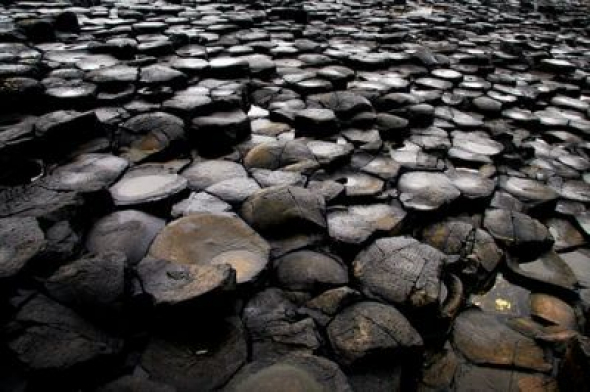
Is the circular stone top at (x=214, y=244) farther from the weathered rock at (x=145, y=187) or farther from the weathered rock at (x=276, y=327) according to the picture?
the weathered rock at (x=145, y=187)

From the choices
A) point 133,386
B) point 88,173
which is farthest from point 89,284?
point 88,173

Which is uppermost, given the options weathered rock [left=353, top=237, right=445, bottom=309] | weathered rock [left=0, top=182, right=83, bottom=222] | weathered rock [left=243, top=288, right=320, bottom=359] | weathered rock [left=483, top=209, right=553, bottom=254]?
weathered rock [left=0, top=182, right=83, bottom=222]

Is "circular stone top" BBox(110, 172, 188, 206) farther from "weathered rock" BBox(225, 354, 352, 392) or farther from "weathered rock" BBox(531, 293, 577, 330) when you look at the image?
"weathered rock" BBox(531, 293, 577, 330)

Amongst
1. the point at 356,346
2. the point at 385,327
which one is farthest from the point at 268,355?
the point at 385,327

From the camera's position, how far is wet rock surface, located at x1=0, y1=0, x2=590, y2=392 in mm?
1138

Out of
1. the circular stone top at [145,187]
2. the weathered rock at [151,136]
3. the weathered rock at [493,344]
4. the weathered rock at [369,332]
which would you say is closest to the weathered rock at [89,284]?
the circular stone top at [145,187]

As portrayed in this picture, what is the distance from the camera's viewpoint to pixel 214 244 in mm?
1473

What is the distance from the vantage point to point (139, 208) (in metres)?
1.65

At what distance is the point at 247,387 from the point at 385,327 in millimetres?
427

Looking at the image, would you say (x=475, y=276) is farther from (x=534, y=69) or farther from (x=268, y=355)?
(x=534, y=69)

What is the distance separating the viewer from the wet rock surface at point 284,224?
44.8 inches

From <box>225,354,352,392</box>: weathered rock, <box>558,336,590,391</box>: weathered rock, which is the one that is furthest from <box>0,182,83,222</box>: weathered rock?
<box>558,336,590,391</box>: weathered rock

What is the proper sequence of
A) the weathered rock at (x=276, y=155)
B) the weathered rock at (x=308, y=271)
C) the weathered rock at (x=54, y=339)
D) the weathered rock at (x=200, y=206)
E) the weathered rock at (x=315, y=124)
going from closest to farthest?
the weathered rock at (x=54, y=339)
the weathered rock at (x=308, y=271)
the weathered rock at (x=200, y=206)
the weathered rock at (x=276, y=155)
the weathered rock at (x=315, y=124)

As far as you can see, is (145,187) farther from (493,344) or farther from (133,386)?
(493,344)
